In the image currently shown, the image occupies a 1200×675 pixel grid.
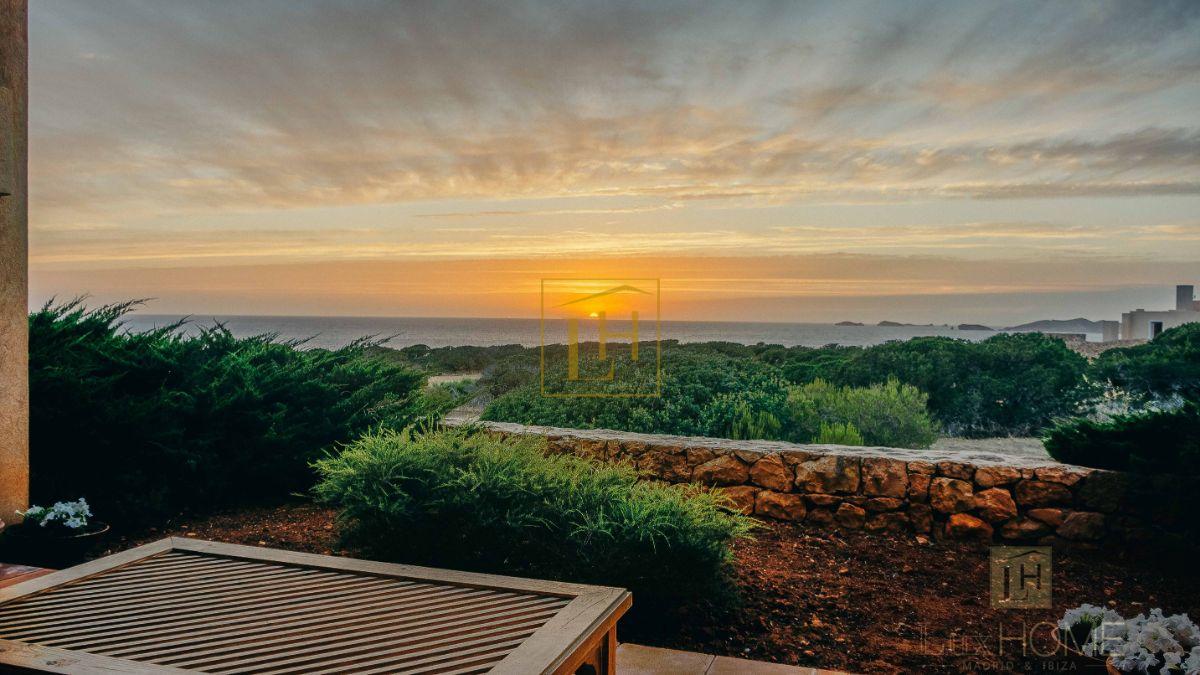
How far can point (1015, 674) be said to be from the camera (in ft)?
9.04

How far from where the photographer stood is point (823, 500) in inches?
184

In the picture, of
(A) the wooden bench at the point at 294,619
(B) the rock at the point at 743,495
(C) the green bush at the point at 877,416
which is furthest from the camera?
(C) the green bush at the point at 877,416

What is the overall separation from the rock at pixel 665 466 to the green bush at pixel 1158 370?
5.73 m

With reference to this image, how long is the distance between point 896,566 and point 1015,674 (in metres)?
1.22

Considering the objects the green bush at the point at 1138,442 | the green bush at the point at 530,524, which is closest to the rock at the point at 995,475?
the green bush at the point at 1138,442

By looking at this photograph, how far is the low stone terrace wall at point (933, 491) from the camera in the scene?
13.5ft

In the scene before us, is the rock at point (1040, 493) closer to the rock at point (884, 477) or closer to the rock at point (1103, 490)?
the rock at point (1103, 490)

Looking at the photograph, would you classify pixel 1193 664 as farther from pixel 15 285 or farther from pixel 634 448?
pixel 15 285

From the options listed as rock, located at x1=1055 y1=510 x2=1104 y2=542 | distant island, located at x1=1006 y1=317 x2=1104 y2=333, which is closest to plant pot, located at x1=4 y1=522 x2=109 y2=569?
rock, located at x1=1055 y1=510 x2=1104 y2=542

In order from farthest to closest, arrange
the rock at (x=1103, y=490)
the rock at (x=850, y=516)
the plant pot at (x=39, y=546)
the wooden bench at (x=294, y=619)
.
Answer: the rock at (x=850, y=516)
the rock at (x=1103, y=490)
the plant pot at (x=39, y=546)
the wooden bench at (x=294, y=619)

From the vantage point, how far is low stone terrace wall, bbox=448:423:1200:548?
4113 millimetres

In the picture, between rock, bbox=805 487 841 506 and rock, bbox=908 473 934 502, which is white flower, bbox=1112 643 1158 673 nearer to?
rock, bbox=908 473 934 502

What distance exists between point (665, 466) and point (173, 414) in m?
3.30

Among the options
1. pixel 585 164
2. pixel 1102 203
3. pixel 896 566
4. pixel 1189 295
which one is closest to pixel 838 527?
pixel 896 566
